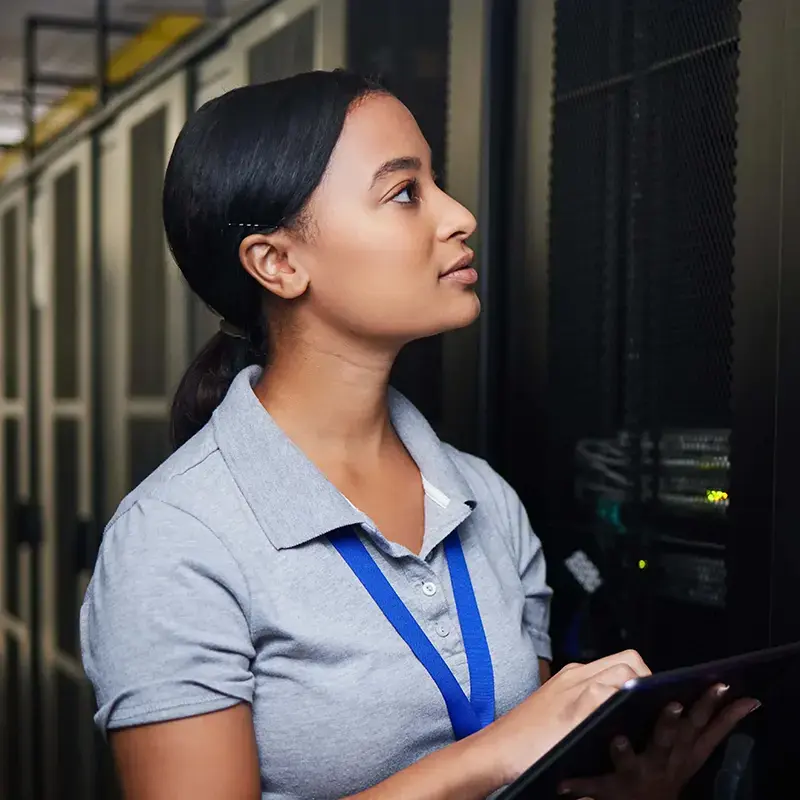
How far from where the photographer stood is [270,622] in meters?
1.11

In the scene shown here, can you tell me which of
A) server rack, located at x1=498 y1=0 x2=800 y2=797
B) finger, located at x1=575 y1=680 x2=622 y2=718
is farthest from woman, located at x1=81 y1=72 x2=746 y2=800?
server rack, located at x1=498 y1=0 x2=800 y2=797

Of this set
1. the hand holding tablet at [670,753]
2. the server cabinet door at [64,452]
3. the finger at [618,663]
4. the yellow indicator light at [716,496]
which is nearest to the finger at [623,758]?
the hand holding tablet at [670,753]

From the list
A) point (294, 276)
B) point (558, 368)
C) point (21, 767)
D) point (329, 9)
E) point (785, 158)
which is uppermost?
point (329, 9)

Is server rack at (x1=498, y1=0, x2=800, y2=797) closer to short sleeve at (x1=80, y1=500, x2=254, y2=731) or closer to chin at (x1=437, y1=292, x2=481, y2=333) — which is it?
chin at (x1=437, y1=292, x2=481, y2=333)

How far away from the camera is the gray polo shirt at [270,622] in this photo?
108cm

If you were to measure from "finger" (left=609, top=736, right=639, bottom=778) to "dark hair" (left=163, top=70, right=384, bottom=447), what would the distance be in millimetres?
637

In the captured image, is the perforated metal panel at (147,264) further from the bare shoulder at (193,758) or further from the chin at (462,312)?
the bare shoulder at (193,758)

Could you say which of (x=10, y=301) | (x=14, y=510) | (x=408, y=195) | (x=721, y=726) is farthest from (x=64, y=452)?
(x=721, y=726)

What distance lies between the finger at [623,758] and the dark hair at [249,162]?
637mm

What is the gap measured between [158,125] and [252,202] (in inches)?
68.1

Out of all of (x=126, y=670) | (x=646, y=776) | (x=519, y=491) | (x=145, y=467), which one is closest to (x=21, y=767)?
(x=145, y=467)

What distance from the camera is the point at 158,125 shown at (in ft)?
9.34

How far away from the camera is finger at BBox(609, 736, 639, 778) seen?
36.2 inches

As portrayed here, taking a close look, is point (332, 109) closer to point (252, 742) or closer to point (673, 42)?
point (673, 42)
